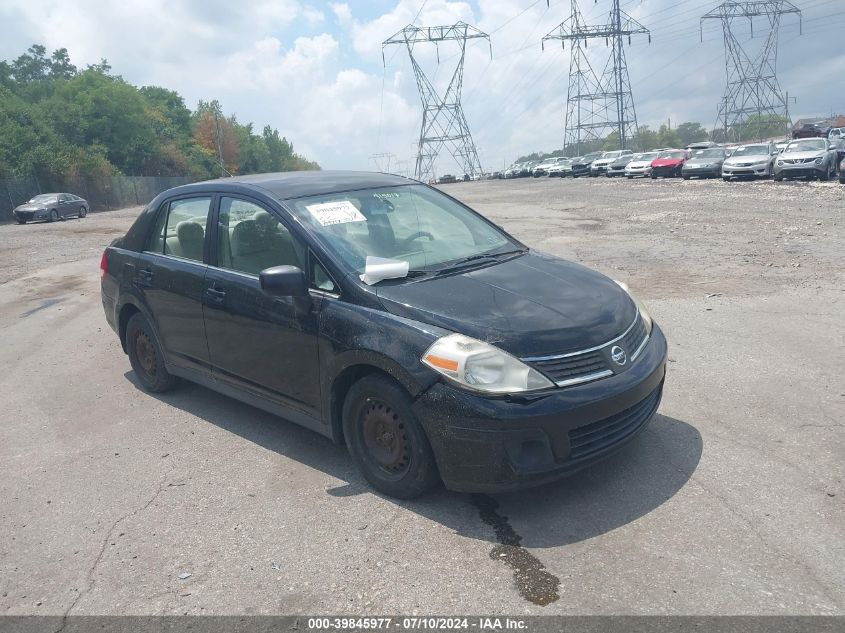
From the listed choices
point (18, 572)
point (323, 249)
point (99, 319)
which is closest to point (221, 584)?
point (18, 572)

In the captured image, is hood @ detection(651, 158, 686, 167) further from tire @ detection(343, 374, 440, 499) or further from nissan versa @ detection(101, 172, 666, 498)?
tire @ detection(343, 374, 440, 499)

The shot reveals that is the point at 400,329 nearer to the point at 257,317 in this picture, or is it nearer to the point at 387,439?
the point at 387,439

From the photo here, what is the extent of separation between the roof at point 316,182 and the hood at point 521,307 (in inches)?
45.1

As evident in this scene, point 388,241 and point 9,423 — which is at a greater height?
point 388,241

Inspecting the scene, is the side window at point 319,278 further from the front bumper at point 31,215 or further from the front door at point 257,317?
the front bumper at point 31,215

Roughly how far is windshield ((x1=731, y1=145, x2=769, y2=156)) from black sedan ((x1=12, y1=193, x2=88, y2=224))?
31.9 metres

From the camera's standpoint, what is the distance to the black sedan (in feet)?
115

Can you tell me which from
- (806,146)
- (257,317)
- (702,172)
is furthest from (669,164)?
(257,317)

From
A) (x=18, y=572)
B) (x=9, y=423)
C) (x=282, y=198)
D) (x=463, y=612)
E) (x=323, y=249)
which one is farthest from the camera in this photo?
(x=9, y=423)

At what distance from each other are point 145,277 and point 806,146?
28.0m

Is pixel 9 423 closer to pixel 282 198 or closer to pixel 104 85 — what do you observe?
pixel 282 198

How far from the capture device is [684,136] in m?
108

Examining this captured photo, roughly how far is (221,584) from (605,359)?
2205mm

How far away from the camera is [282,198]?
15.5ft
